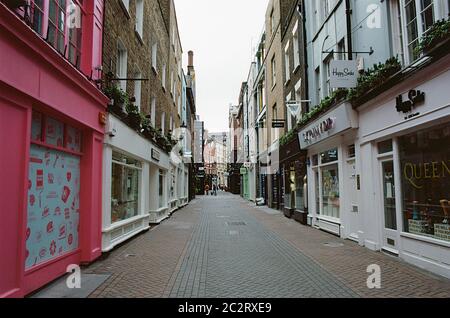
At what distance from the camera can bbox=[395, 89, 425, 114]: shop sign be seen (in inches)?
271

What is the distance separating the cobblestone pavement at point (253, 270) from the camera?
5.64m

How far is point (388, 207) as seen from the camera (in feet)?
28.9

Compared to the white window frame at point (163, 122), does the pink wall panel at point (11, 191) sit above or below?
below

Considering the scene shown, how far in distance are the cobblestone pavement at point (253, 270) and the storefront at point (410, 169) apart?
490 mm

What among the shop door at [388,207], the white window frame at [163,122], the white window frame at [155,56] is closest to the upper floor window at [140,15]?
the white window frame at [155,56]

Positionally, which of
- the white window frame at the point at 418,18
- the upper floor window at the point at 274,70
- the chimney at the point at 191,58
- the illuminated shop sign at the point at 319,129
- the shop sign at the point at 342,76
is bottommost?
the illuminated shop sign at the point at 319,129

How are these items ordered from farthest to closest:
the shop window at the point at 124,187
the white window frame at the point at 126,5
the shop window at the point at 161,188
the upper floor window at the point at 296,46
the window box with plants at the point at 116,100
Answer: the shop window at the point at 161,188 → the upper floor window at the point at 296,46 → the white window frame at the point at 126,5 → the shop window at the point at 124,187 → the window box with plants at the point at 116,100

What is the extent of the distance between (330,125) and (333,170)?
2025 millimetres

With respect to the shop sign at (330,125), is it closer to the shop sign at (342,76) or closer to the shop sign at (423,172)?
the shop sign at (342,76)

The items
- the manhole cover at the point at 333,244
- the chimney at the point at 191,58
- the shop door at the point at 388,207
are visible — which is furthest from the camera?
the chimney at the point at 191,58

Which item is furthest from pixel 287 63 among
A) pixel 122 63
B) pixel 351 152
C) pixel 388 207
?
pixel 388 207

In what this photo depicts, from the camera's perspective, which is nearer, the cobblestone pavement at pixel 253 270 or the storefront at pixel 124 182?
the cobblestone pavement at pixel 253 270
